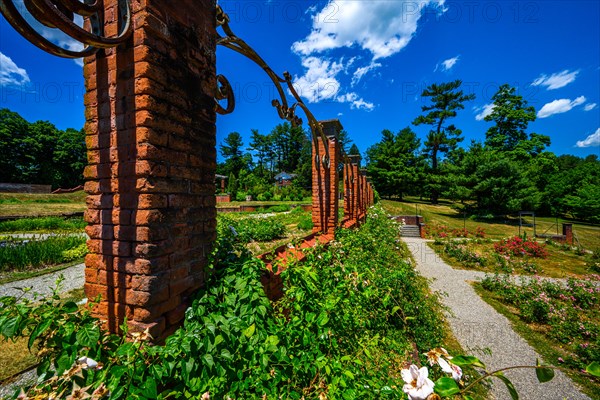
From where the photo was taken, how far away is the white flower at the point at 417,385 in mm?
1083

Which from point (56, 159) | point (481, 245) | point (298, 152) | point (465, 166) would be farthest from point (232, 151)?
point (481, 245)

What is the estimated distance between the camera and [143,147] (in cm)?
164

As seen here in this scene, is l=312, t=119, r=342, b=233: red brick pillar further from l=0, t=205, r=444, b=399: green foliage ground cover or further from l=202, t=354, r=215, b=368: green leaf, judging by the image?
l=202, t=354, r=215, b=368: green leaf

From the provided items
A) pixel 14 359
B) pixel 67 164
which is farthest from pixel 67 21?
pixel 67 164

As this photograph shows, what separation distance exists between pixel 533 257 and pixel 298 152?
60525 millimetres

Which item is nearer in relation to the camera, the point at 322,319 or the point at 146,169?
the point at 146,169

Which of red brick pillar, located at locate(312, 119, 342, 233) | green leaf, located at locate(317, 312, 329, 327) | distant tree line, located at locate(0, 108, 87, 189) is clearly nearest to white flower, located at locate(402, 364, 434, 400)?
green leaf, located at locate(317, 312, 329, 327)

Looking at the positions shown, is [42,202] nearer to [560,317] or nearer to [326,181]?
[326,181]

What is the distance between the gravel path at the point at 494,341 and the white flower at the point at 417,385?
3.90m

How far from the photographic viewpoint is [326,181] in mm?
5801

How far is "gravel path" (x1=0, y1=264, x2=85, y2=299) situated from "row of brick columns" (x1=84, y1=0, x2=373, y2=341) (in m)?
3.69

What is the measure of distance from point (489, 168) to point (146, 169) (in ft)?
93.5

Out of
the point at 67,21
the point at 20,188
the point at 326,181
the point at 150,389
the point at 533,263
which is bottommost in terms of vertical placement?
the point at 533,263

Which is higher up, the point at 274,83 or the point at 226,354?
the point at 274,83
